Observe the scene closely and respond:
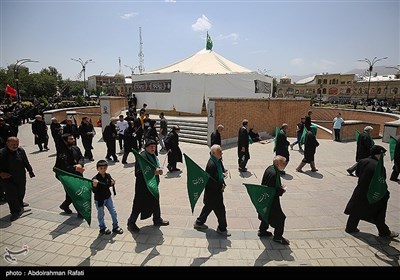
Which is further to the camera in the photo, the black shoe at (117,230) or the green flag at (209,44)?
the green flag at (209,44)

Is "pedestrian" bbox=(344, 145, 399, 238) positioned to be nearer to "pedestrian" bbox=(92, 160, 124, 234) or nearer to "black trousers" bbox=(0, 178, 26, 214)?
"pedestrian" bbox=(92, 160, 124, 234)

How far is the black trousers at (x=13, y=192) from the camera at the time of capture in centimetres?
499

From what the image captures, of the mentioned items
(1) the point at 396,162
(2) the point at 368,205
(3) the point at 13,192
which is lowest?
(3) the point at 13,192

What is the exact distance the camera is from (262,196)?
13.2 feet

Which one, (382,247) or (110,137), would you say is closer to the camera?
(382,247)

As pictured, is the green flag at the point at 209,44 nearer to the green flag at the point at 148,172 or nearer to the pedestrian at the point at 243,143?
the pedestrian at the point at 243,143

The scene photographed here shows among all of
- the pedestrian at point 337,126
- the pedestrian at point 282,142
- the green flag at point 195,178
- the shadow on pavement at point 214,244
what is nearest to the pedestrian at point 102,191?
the green flag at point 195,178

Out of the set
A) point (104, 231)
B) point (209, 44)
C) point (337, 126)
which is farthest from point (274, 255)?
point (209, 44)

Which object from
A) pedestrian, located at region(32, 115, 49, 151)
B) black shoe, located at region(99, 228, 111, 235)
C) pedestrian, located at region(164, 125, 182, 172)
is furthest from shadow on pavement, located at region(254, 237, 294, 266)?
pedestrian, located at region(32, 115, 49, 151)

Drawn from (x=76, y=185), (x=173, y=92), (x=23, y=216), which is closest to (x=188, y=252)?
(x=76, y=185)

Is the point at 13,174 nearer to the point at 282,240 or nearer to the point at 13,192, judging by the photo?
the point at 13,192

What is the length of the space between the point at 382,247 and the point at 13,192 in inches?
275

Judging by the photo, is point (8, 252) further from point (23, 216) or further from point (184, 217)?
point (184, 217)

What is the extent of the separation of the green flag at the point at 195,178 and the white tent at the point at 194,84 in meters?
14.0
